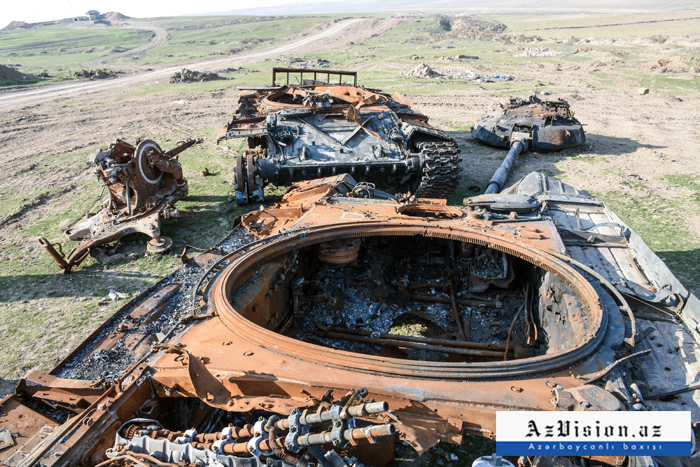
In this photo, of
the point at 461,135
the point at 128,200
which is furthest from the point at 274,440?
the point at 461,135

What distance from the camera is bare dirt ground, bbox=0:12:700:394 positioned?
914 cm

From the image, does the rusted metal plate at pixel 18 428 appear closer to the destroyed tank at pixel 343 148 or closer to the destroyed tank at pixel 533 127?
the destroyed tank at pixel 343 148

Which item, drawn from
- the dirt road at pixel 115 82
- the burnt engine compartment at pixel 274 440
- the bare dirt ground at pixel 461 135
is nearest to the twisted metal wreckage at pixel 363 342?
the burnt engine compartment at pixel 274 440

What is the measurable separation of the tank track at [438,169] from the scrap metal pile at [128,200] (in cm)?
501

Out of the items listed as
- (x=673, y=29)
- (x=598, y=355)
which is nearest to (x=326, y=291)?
(x=598, y=355)

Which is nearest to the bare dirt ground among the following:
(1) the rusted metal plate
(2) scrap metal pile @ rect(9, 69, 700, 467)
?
(1) the rusted metal plate

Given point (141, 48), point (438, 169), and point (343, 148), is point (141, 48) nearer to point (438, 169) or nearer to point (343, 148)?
point (343, 148)

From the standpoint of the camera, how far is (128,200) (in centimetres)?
869

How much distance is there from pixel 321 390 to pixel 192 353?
3.50 feet

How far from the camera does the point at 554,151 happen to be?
14.3 metres

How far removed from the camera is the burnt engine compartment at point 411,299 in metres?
4.82

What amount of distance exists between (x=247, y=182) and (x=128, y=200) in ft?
7.77

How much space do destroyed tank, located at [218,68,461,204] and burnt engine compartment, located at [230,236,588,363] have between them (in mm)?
3578

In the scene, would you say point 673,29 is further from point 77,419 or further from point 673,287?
point 77,419
